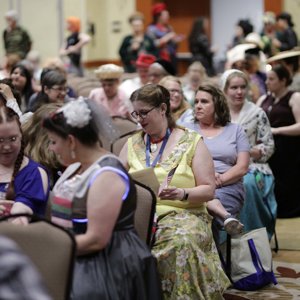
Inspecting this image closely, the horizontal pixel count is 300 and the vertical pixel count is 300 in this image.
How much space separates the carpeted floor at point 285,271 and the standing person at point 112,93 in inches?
75.5

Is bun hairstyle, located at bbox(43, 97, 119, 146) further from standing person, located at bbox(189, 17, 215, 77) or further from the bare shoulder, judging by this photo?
standing person, located at bbox(189, 17, 215, 77)

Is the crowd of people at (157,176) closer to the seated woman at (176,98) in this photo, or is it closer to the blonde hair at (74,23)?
the seated woman at (176,98)

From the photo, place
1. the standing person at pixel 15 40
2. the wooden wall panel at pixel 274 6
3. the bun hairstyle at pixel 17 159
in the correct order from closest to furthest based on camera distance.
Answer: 1. the bun hairstyle at pixel 17 159
2. the standing person at pixel 15 40
3. the wooden wall panel at pixel 274 6

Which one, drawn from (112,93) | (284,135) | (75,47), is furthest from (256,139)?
(75,47)

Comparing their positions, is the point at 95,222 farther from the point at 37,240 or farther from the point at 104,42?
the point at 104,42

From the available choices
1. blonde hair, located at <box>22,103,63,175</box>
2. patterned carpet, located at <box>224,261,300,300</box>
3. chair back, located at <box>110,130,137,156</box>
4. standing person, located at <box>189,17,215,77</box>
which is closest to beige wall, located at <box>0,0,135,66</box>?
standing person, located at <box>189,17,215,77</box>

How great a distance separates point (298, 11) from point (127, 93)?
8344 millimetres

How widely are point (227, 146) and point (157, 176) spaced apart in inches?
41.9

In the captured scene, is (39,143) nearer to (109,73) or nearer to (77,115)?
(77,115)

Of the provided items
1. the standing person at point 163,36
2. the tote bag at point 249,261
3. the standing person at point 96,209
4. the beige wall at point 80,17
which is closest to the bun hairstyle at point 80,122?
the standing person at point 96,209

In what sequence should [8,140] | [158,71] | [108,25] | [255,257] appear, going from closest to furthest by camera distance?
[8,140] → [255,257] → [158,71] → [108,25]

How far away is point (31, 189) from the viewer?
11.5 feet

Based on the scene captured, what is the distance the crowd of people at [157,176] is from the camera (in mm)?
3086

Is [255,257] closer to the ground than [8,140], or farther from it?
closer to the ground
